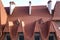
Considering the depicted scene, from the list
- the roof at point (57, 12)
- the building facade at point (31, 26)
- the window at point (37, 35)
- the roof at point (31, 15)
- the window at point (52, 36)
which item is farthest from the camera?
the roof at point (31, 15)

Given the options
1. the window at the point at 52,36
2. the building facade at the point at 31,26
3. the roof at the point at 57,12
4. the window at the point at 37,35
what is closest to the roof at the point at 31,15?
the building facade at the point at 31,26

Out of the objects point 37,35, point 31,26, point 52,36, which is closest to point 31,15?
point 31,26

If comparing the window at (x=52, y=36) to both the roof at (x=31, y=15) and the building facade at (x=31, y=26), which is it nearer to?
the building facade at (x=31, y=26)

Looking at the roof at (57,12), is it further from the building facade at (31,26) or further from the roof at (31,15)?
the roof at (31,15)

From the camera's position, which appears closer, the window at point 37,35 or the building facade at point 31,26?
the building facade at point 31,26

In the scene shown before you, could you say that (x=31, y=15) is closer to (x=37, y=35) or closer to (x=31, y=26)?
(x=31, y=26)

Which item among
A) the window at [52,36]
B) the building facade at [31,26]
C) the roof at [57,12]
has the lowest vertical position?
the window at [52,36]

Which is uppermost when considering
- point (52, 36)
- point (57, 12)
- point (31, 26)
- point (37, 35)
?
point (57, 12)

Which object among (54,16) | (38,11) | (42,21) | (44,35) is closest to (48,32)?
(44,35)

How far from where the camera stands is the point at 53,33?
61.2 feet

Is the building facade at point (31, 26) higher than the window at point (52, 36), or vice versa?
the building facade at point (31, 26)

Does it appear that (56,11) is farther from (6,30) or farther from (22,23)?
(6,30)

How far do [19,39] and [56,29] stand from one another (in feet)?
12.0

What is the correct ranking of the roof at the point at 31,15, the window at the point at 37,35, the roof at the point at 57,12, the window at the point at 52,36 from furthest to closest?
the roof at the point at 31,15 < the roof at the point at 57,12 < the window at the point at 37,35 < the window at the point at 52,36
